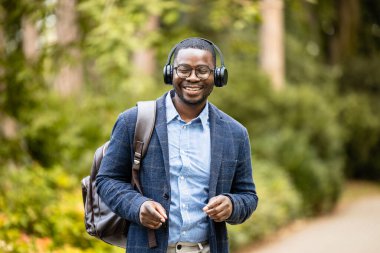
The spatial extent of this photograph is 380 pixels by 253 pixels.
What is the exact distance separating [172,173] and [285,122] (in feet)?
38.3

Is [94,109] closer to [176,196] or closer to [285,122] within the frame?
[285,122]

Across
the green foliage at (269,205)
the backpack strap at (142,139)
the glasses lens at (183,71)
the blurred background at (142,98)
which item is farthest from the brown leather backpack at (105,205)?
the green foliage at (269,205)

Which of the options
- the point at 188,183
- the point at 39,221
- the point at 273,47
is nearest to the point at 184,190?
the point at 188,183

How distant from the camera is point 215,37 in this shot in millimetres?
23703

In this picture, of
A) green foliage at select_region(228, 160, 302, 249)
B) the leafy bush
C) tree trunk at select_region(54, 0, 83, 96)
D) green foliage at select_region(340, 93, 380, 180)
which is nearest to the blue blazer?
tree trunk at select_region(54, 0, 83, 96)

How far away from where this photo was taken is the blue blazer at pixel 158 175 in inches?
114

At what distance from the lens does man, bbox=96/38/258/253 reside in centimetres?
292

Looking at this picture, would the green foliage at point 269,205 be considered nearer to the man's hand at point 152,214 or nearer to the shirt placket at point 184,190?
the shirt placket at point 184,190

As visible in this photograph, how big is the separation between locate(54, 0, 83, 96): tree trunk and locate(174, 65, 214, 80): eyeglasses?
4987 mm

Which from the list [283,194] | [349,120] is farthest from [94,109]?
[349,120]

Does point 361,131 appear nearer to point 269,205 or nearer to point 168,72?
point 269,205

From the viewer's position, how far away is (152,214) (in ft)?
9.00

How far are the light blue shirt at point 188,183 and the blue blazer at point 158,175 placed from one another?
43mm

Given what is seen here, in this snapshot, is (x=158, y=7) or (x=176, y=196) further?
(x=158, y=7)
